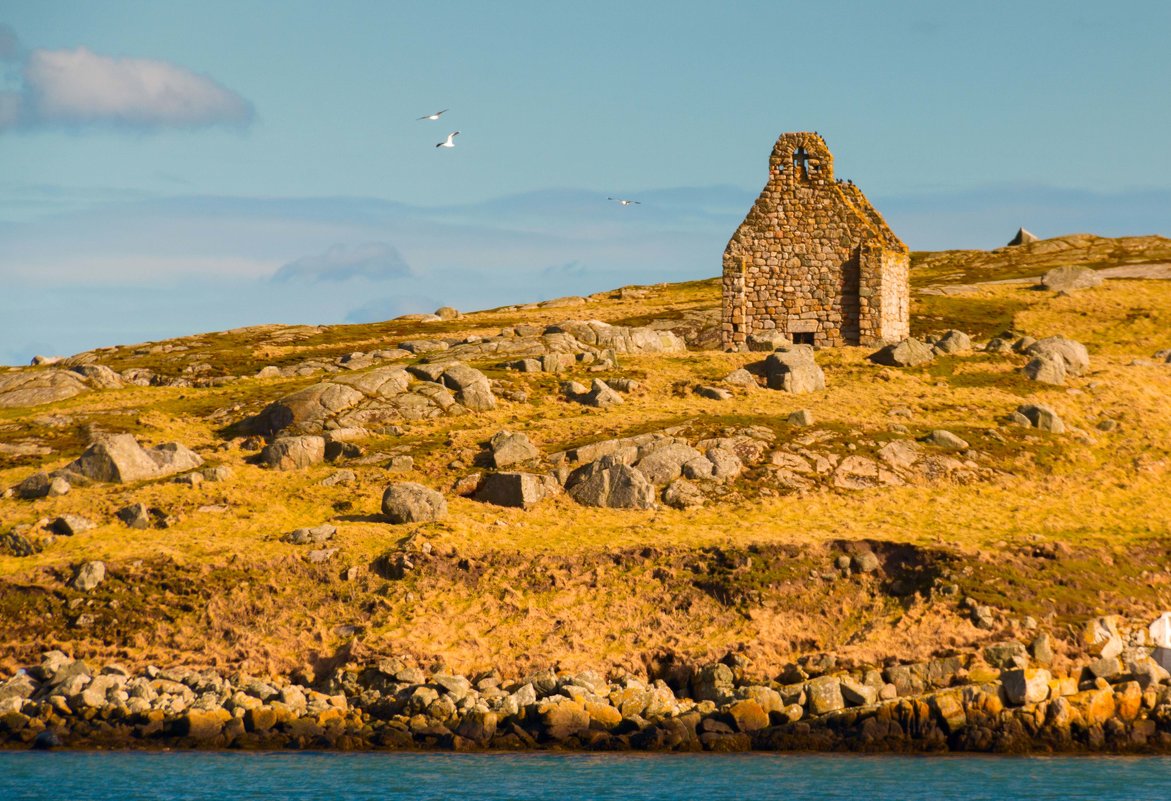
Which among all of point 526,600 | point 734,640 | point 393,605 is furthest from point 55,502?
point 734,640

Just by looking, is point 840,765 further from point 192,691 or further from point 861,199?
point 861,199

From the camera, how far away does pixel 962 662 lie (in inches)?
1473

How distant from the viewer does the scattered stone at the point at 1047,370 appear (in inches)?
2411

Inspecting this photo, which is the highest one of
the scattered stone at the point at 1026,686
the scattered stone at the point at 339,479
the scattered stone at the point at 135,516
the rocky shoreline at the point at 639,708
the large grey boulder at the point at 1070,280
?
the large grey boulder at the point at 1070,280

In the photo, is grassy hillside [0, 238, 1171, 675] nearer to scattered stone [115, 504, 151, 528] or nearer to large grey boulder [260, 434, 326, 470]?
scattered stone [115, 504, 151, 528]

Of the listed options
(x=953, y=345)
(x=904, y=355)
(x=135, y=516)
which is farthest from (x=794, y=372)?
(x=135, y=516)

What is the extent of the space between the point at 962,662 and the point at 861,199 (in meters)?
35.1

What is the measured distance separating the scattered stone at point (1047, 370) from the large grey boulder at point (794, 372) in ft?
27.9

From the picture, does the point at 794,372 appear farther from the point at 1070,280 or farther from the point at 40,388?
the point at 1070,280

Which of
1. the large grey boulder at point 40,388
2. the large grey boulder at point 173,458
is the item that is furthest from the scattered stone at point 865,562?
the large grey boulder at point 40,388

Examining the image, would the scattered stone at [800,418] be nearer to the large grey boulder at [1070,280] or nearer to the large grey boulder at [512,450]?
the large grey boulder at [512,450]

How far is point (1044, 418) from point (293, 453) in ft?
87.7

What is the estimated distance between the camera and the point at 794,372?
195 ft

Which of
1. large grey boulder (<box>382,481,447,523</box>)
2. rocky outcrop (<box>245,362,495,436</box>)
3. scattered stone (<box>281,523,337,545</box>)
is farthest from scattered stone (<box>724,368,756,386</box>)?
scattered stone (<box>281,523,337,545</box>)
